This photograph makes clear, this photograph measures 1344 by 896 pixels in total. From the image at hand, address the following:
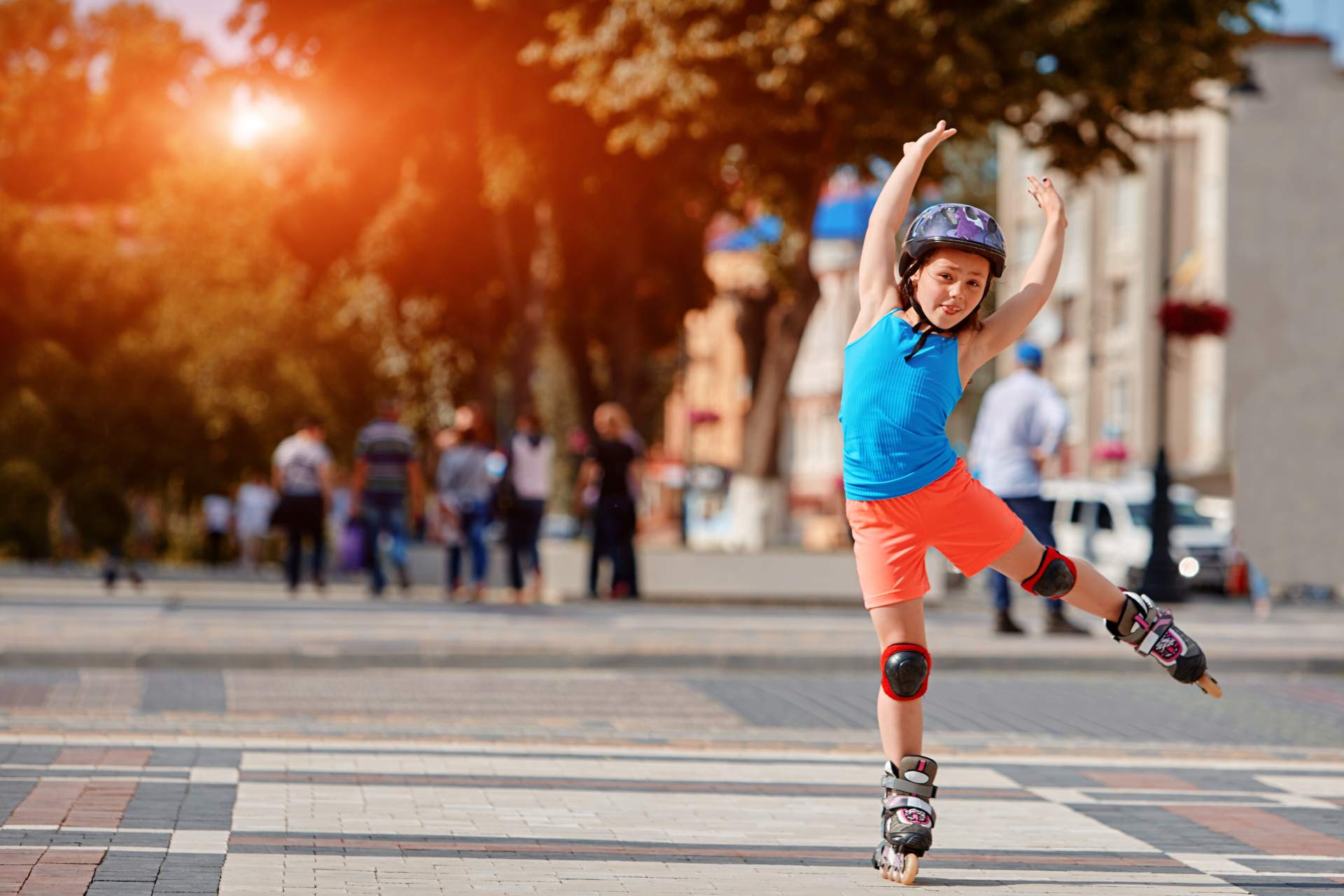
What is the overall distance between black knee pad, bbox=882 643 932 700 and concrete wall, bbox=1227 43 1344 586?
21006mm

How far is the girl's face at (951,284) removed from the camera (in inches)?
210

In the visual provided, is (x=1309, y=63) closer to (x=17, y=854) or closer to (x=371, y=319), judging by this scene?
(x=371, y=319)

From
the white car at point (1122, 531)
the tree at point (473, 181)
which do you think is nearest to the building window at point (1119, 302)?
the white car at point (1122, 531)

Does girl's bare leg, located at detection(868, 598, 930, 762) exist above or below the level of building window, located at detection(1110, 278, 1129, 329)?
below

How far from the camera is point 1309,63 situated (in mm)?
39469

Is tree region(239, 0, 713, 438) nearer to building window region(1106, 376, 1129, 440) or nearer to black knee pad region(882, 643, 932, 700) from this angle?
black knee pad region(882, 643, 932, 700)

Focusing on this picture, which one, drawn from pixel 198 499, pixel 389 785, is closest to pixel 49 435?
pixel 198 499

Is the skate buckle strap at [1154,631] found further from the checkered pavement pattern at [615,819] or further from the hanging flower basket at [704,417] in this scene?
the hanging flower basket at [704,417]

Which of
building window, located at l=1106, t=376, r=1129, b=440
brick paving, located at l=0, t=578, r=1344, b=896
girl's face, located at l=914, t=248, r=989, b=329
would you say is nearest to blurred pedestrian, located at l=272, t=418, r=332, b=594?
brick paving, located at l=0, t=578, r=1344, b=896

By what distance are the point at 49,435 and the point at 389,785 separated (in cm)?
3568

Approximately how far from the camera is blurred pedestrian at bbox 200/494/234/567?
37438mm

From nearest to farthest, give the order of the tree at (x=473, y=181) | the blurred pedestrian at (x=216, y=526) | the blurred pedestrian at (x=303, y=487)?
the blurred pedestrian at (x=303, y=487), the tree at (x=473, y=181), the blurred pedestrian at (x=216, y=526)

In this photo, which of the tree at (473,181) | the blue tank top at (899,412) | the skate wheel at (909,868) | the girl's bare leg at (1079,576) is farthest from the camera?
the tree at (473,181)

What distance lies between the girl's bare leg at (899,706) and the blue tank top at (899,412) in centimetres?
29
